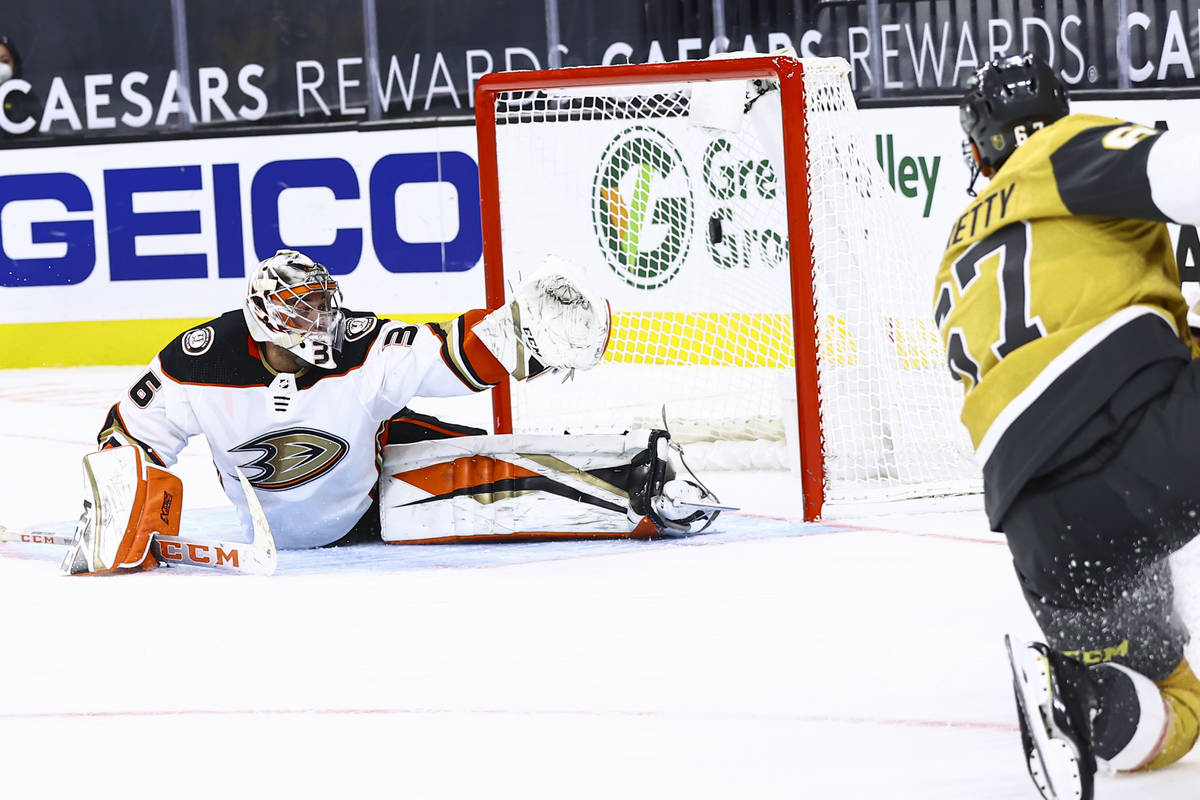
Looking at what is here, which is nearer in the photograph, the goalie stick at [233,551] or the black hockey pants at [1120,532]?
the black hockey pants at [1120,532]

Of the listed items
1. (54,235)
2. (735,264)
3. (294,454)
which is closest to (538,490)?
(294,454)

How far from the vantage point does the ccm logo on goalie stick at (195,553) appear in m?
3.30

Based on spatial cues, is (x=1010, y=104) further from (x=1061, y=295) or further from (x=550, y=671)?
(x=550, y=671)

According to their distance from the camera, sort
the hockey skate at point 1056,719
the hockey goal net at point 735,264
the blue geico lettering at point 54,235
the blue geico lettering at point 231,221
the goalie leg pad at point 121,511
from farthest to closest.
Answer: the blue geico lettering at point 54,235, the blue geico lettering at point 231,221, the hockey goal net at point 735,264, the goalie leg pad at point 121,511, the hockey skate at point 1056,719

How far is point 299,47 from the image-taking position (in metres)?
7.57

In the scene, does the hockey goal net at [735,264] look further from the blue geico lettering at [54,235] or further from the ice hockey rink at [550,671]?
the blue geico lettering at [54,235]

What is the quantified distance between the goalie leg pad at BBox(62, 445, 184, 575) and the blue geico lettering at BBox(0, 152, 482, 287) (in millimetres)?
4075

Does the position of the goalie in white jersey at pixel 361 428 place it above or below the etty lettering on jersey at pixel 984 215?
below

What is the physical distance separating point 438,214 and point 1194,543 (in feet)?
18.7

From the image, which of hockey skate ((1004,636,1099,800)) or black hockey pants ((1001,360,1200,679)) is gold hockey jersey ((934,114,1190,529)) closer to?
black hockey pants ((1001,360,1200,679))

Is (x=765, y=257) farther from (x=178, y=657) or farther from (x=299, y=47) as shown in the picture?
(x=299, y=47)

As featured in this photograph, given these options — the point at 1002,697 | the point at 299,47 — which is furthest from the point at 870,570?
the point at 299,47

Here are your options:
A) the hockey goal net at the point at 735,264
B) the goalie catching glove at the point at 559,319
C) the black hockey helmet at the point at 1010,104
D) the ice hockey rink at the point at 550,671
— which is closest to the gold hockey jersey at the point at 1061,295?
the black hockey helmet at the point at 1010,104

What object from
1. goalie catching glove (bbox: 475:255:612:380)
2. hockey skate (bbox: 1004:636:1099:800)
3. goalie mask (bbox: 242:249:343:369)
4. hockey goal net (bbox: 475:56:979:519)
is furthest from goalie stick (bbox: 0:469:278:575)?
hockey skate (bbox: 1004:636:1099:800)
